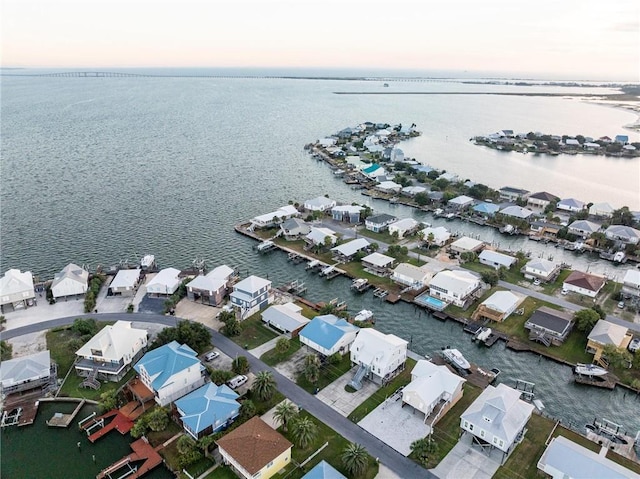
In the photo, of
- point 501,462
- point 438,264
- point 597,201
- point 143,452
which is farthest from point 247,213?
point 597,201

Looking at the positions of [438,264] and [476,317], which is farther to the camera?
[438,264]

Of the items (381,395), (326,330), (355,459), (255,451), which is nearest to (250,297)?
(326,330)

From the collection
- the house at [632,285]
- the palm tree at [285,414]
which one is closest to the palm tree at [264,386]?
the palm tree at [285,414]

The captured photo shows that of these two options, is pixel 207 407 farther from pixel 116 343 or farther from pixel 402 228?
pixel 402 228

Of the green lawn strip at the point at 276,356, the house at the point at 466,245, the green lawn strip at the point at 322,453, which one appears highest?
the house at the point at 466,245

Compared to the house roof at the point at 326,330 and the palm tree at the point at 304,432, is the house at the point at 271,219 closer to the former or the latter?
the house roof at the point at 326,330

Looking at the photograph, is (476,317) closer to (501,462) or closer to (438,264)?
(438,264)
